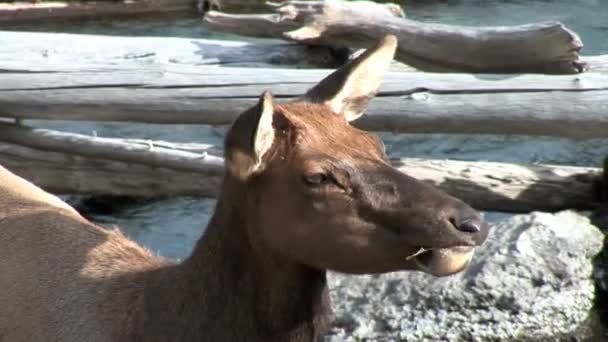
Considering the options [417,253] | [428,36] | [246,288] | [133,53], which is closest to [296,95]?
[428,36]

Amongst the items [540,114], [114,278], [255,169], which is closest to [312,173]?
[255,169]

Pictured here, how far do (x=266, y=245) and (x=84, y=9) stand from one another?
10148mm

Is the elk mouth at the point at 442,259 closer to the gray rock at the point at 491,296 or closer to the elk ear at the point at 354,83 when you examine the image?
the elk ear at the point at 354,83

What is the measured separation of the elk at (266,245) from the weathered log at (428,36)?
3134 millimetres

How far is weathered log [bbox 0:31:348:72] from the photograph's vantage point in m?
7.39

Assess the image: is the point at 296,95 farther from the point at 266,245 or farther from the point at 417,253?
the point at 417,253

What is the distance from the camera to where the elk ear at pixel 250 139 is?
11.3ft

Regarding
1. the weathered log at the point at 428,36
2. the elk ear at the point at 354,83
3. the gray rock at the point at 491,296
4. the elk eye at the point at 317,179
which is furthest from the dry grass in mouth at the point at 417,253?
the weathered log at the point at 428,36

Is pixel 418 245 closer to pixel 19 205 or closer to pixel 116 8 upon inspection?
pixel 19 205

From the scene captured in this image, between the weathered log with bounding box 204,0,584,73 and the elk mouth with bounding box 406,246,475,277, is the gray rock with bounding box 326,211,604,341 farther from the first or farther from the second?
the elk mouth with bounding box 406,246,475,277

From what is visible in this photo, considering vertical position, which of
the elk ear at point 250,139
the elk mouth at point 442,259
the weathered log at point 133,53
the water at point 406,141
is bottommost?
the water at point 406,141

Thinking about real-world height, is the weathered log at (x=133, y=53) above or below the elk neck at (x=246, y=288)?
below

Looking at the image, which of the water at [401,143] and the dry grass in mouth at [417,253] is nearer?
the dry grass in mouth at [417,253]

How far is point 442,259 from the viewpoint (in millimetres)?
3371
